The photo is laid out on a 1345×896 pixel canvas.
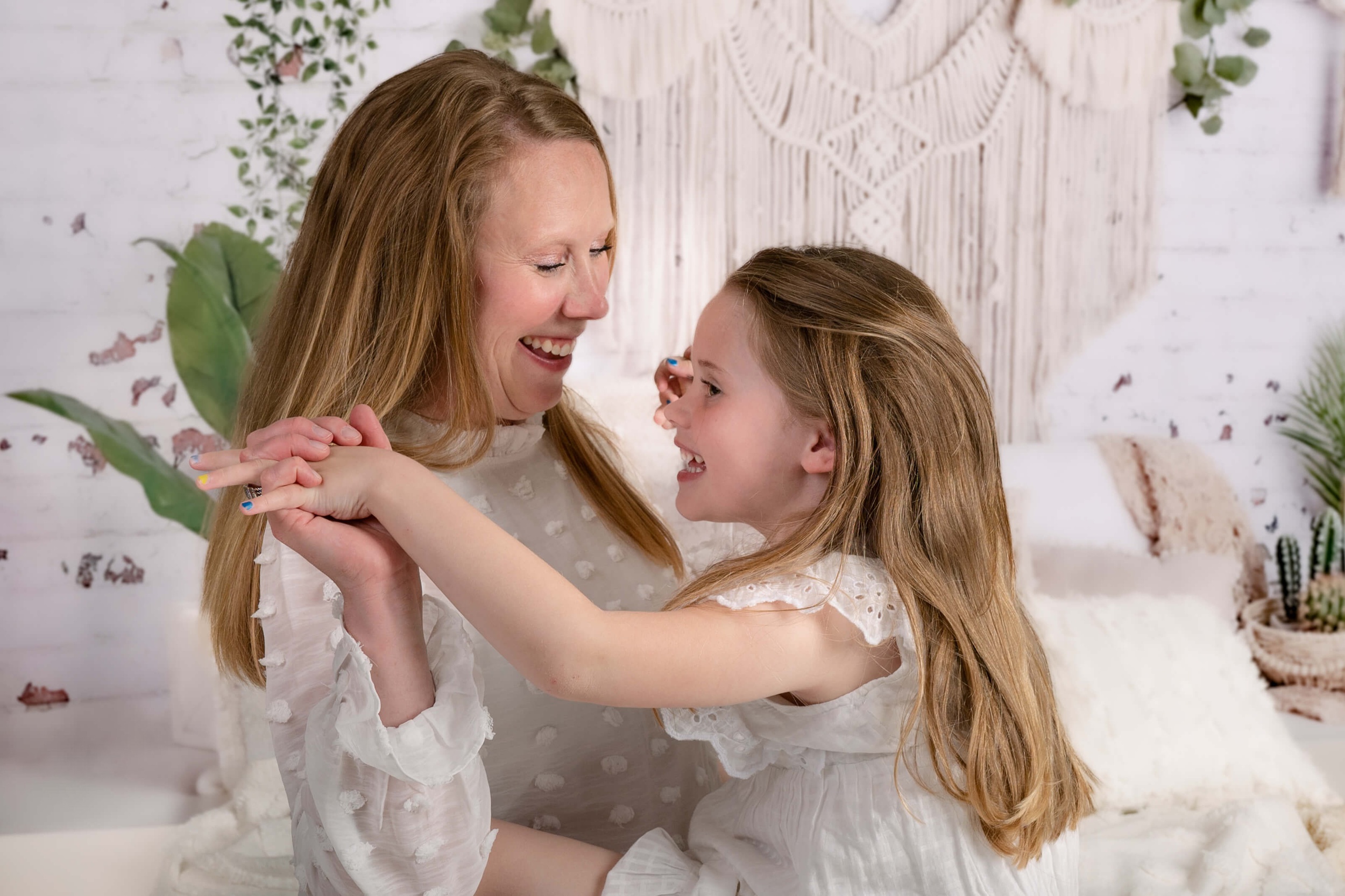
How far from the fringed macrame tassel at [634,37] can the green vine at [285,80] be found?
0.44m

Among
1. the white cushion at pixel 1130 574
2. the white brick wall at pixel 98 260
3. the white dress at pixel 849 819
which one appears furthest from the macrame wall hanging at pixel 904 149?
the white dress at pixel 849 819

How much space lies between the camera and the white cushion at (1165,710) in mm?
1568

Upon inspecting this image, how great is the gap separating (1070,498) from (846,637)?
1478 millimetres

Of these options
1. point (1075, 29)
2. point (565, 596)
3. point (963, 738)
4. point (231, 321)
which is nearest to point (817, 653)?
point (963, 738)

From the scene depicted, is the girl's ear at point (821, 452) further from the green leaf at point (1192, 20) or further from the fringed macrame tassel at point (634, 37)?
the green leaf at point (1192, 20)

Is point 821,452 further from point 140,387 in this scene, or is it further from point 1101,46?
point 1101,46

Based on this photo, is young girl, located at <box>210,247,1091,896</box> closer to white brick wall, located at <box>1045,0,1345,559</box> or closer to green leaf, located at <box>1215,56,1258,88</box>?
white brick wall, located at <box>1045,0,1345,559</box>

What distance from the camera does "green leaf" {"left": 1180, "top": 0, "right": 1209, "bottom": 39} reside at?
272cm

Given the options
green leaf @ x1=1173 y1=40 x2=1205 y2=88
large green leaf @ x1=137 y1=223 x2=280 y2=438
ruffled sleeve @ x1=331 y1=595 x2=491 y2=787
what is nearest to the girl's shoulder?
ruffled sleeve @ x1=331 y1=595 x2=491 y2=787

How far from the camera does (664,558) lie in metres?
1.39

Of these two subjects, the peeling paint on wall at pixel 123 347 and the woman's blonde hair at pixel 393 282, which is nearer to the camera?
the woman's blonde hair at pixel 393 282

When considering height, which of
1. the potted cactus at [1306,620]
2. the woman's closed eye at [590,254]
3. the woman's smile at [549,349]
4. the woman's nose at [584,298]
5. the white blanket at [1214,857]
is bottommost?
the potted cactus at [1306,620]

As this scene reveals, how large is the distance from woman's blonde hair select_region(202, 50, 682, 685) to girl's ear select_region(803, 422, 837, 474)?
1.16 ft

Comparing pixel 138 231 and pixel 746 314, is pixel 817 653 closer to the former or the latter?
pixel 746 314
